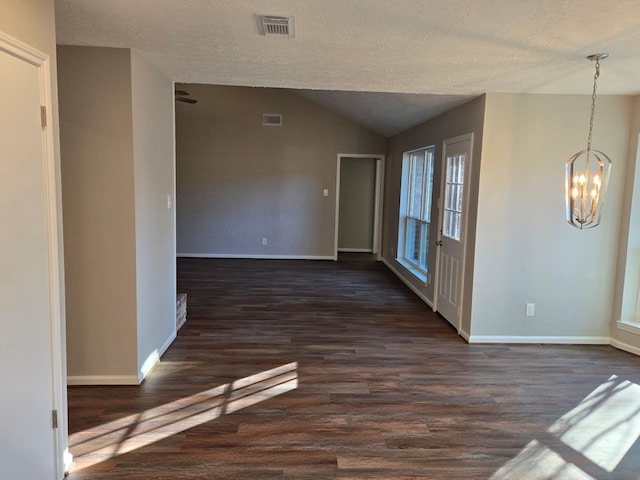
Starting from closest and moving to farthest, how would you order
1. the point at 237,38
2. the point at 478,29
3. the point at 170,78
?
the point at 478,29 < the point at 237,38 < the point at 170,78

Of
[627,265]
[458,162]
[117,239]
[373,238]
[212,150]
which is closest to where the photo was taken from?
[117,239]

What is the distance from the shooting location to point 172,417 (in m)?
2.78

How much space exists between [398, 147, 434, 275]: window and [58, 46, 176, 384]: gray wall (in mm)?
3906

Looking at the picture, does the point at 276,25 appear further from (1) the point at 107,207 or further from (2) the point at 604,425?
(2) the point at 604,425

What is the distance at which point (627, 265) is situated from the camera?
410 cm

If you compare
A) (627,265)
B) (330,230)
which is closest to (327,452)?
(627,265)

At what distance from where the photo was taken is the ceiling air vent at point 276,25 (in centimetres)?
229

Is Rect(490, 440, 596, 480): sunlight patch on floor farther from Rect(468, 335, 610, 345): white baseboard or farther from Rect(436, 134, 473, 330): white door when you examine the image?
Rect(436, 134, 473, 330): white door

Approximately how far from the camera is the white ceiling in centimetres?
213

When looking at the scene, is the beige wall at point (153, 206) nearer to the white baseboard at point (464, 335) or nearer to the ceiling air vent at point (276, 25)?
the ceiling air vent at point (276, 25)

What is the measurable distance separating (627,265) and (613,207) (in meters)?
0.56

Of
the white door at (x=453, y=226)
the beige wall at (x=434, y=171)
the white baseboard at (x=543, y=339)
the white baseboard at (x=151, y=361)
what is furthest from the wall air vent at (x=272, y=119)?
the white baseboard at (x=543, y=339)

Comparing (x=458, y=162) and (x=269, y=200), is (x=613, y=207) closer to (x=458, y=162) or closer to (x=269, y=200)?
(x=458, y=162)

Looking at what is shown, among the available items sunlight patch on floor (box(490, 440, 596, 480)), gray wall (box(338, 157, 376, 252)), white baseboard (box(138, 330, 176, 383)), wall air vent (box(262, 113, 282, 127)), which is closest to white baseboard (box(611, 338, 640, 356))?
sunlight patch on floor (box(490, 440, 596, 480))
